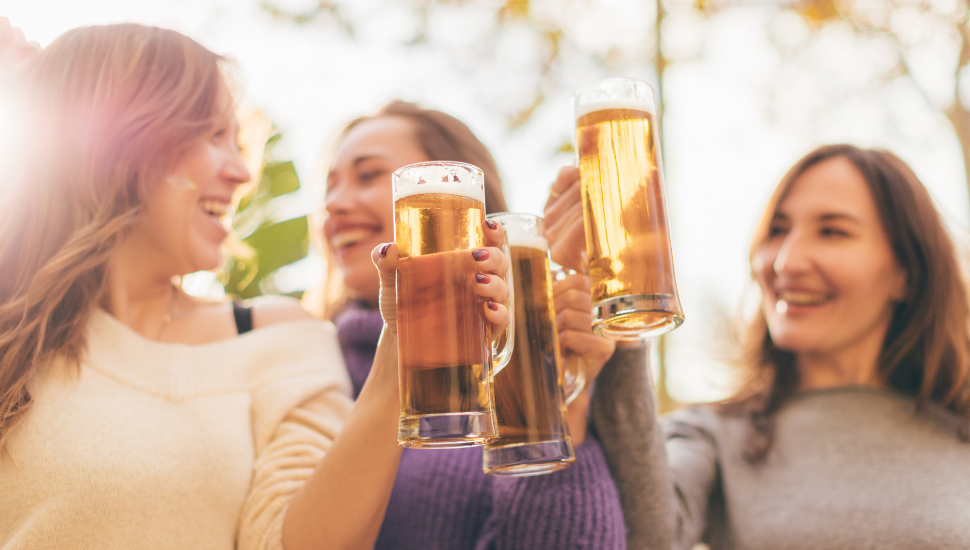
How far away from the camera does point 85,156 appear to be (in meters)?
1.59

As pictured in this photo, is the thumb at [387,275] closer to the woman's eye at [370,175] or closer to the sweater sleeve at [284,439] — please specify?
the sweater sleeve at [284,439]

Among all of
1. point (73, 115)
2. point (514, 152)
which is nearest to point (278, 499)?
point (73, 115)

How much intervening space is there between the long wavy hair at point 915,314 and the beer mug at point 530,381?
1.29 metres

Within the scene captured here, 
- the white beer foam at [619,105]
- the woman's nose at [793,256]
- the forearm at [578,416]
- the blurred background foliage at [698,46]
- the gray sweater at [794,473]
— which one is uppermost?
the blurred background foliage at [698,46]

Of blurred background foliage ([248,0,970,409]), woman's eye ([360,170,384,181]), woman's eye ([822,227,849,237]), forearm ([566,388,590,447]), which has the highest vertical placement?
blurred background foliage ([248,0,970,409])

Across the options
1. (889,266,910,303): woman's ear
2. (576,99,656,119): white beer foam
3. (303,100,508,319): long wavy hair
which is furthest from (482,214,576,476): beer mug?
(889,266,910,303): woman's ear

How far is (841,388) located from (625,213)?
1639mm

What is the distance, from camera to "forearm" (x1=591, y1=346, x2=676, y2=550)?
1.65m

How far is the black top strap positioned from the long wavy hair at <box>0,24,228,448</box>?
359 mm

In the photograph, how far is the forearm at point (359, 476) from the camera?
3.93 feet

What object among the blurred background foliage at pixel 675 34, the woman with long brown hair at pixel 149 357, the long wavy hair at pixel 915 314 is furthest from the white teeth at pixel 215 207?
the blurred background foliage at pixel 675 34

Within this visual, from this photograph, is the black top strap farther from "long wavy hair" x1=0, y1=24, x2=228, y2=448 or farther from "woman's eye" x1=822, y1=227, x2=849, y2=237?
"woman's eye" x1=822, y1=227, x2=849, y2=237

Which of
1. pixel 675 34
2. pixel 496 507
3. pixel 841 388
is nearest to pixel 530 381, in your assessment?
pixel 496 507

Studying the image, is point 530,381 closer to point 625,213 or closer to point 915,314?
point 625,213
